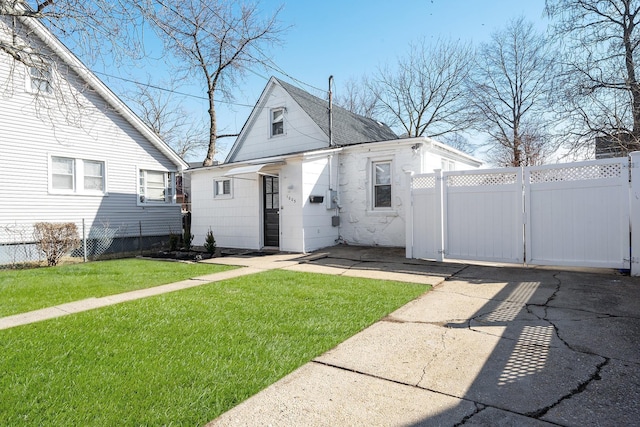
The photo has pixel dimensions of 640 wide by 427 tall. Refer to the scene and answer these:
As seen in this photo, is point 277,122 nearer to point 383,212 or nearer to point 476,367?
point 383,212

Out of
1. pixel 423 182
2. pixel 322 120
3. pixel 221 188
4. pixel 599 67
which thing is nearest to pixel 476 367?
pixel 423 182

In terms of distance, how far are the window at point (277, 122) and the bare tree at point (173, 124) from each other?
44.3 feet

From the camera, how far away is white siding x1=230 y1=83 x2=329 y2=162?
13164 millimetres

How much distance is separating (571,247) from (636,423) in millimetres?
5402

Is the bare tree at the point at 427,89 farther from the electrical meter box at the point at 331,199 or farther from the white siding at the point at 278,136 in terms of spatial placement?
the electrical meter box at the point at 331,199

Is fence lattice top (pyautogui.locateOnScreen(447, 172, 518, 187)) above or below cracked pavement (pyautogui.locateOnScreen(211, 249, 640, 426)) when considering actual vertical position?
above

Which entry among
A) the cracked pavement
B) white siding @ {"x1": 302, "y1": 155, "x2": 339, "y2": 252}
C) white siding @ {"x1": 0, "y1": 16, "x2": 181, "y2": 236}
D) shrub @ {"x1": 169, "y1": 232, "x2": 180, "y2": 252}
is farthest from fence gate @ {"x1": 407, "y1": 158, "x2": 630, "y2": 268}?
white siding @ {"x1": 0, "y1": 16, "x2": 181, "y2": 236}

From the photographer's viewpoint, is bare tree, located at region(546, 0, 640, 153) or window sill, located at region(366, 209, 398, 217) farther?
window sill, located at region(366, 209, 398, 217)

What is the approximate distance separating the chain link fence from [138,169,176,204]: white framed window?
121cm

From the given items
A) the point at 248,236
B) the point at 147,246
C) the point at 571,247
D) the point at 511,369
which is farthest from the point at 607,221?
the point at 147,246

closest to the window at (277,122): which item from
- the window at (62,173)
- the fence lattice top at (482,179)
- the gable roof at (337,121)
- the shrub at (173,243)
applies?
the gable roof at (337,121)

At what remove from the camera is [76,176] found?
460 inches

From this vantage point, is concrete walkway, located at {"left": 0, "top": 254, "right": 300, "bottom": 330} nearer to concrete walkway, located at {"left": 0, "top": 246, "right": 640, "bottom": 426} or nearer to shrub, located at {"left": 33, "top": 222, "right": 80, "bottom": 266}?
concrete walkway, located at {"left": 0, "top": 246, "right": 640, "bottom": 426}

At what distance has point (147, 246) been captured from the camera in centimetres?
1347
